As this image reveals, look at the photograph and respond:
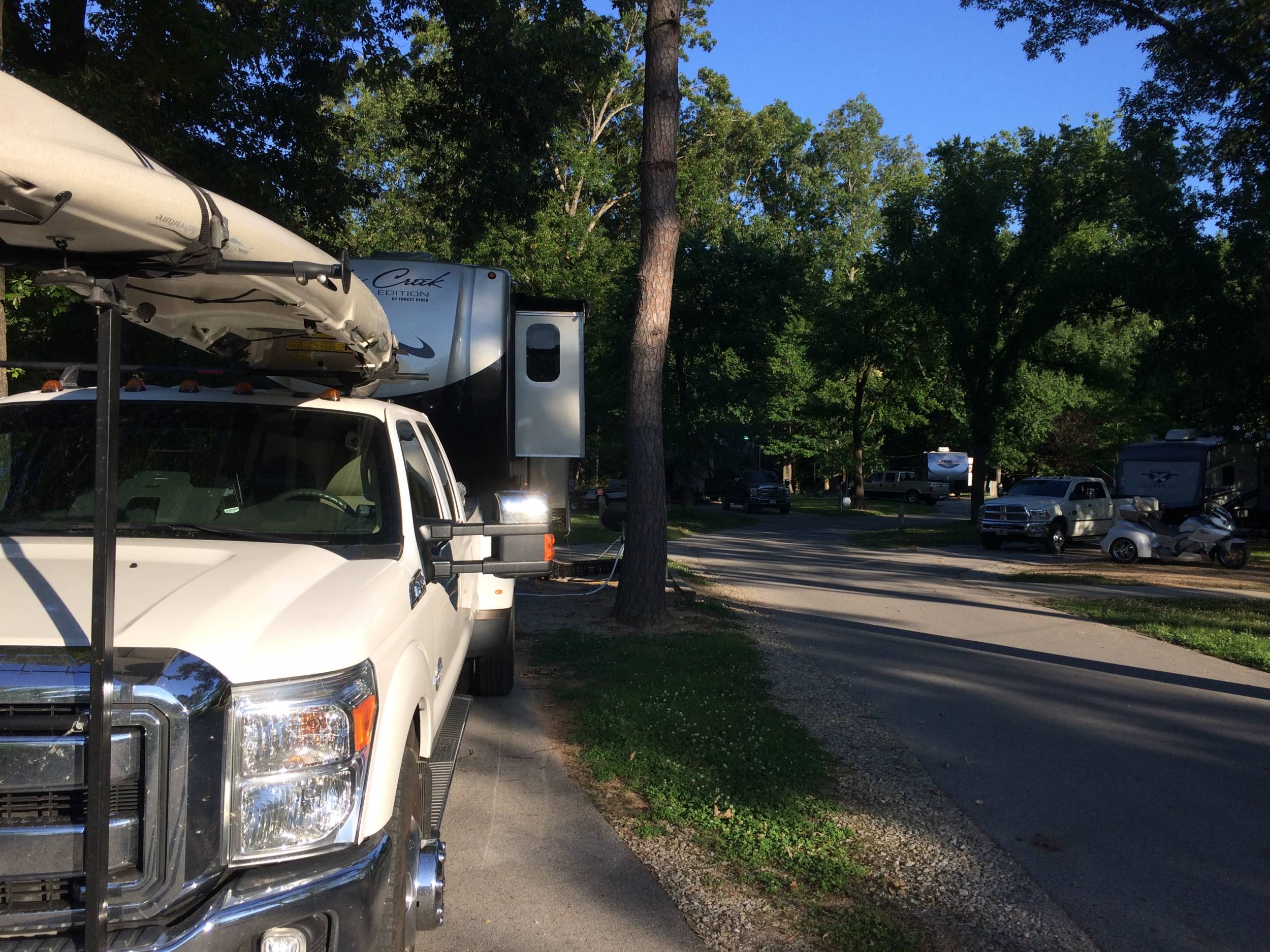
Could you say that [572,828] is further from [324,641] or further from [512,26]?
[512,26]

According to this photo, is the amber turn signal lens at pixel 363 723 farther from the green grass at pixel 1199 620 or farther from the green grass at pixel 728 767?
the green grass at pixel 1199 620

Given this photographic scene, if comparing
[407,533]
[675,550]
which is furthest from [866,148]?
[407,533]

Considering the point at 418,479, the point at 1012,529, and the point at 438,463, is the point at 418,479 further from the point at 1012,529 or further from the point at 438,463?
the point at 1012,529

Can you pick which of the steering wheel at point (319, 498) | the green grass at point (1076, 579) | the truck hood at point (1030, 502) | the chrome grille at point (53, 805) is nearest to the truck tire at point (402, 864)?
the chrome grille at point (53, 805)

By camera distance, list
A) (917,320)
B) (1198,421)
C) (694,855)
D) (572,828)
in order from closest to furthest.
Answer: (694,855) → (572,828) → (1198,421) → (917,320)

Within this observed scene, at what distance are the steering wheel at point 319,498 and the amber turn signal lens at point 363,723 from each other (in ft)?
4.85

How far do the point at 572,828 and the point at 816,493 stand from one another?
6648cm

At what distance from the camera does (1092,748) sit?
6.53 m

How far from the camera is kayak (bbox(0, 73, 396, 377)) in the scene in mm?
2184

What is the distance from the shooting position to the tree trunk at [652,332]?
10.8 metres

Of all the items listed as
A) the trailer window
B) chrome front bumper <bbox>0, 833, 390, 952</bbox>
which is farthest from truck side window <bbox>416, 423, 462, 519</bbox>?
the trailer window

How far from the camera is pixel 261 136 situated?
525 inches

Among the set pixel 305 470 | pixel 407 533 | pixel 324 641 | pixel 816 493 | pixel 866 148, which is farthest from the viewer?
pixel 816 493

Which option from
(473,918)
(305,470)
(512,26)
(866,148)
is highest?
(866,148)
